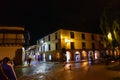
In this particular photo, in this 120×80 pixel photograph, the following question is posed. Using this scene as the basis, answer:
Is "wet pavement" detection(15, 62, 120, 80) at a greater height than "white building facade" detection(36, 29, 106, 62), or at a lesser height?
lesser

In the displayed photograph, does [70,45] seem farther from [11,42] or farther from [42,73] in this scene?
[42,73]

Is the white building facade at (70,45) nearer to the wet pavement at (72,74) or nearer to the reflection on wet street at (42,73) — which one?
the reflection on wet street at (42,73)

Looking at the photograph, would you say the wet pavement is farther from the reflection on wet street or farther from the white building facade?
the white building facade

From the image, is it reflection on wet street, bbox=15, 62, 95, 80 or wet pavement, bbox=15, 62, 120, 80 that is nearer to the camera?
wet pavement, bbox=15, 62, 120, 80

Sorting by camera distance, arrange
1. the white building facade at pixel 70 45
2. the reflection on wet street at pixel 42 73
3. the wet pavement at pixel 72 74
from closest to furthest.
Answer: the wet pavement at pixel 72 74
the reflection on wet street at pixel 42 73
the white building facade at pixel 70 45

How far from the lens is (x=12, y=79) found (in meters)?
5.00

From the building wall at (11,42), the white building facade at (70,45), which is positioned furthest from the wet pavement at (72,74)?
the white building facade at (70,45)

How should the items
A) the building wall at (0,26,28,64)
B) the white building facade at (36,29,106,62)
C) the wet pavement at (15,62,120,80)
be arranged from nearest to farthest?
the wet pavement at (15,62,120,80)
the building wall at (0,26,28,64)
the white building facade at (36,29,106,62)

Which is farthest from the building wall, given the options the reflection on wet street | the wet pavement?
the wet pavement

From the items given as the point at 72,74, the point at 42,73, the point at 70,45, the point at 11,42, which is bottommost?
the point at 42,73

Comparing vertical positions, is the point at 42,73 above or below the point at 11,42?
below

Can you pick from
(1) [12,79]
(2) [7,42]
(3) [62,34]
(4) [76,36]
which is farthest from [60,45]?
(1) [12,79]

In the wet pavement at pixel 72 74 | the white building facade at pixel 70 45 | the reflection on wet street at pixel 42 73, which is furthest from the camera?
the white building facade at pixel 70 45

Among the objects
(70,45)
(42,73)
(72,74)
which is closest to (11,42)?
(42,73)
